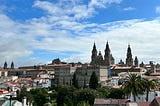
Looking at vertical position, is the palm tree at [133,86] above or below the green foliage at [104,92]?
above

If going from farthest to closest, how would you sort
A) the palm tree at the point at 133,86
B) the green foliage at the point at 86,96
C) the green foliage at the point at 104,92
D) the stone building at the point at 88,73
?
the stone building at the point at 88,73, the green foliage at the point at 104,92, the green foliage at the point at 86,96, the palm tree at the point at 133,86

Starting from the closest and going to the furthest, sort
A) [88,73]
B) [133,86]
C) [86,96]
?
[133,86] < [86,96] < [88,73]

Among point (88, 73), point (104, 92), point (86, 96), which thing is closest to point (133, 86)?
point (86, 96)

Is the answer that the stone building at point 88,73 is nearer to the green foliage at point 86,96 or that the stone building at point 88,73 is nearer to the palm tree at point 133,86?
the green foliage at point 86,96

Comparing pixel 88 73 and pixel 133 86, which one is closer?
pixel 133 86

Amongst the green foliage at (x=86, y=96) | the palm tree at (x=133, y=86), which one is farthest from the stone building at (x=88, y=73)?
the palm tree at (x=133, y=86)

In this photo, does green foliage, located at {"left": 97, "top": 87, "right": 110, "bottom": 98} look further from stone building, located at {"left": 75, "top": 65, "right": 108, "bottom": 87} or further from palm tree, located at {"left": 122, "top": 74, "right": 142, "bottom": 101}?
palm tree, located at {"left": 122, "top": 74, "right": 142, "bottom": 101}

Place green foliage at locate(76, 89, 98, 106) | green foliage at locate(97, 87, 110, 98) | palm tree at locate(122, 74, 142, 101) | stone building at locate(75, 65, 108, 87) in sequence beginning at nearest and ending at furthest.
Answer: palm tree at locate(122, 74, 142, 101)
green foliage at locate(76, 89, 98, 106)
green foliage at locate(97, 87, 110, 98)
stone building at locate(75, 65, 108, 87)

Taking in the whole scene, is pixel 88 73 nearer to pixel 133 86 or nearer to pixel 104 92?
pixel 104 92

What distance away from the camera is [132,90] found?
47312 millimetres

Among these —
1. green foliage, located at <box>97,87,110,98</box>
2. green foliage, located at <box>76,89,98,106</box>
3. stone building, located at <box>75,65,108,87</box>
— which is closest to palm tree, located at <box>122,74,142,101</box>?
green foliage, located at <box>76,89,98,106</box>

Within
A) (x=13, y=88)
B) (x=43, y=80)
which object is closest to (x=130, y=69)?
(x=43, y=80)

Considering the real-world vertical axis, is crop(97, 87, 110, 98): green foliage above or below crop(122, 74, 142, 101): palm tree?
below

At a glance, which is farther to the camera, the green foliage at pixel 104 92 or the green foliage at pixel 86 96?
the green foliage at pixel 104 92
